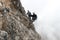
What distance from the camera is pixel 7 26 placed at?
21031 millimetres

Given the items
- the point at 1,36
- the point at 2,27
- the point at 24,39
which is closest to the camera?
the point at 1,36

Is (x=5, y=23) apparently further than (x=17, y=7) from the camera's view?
No

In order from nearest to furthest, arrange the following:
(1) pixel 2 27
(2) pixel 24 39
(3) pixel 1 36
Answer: (3) pixel 1 36 → (1) pixel 2 27 → (2) pixel 24 39

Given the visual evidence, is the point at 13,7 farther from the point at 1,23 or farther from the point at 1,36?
A: the point at 1,36

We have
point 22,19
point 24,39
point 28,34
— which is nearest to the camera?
point 24,39

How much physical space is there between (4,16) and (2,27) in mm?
1399

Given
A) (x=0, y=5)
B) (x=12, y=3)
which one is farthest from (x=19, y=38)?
(x=12, y=3)

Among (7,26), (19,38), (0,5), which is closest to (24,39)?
(19,38)

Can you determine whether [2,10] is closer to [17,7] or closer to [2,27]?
[2,27]

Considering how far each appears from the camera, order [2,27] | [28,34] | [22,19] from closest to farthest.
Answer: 1. [2,27]
2. [28,34]
3. [22,19]

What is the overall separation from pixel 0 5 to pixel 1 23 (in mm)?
2837

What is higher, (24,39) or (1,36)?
(1,36)

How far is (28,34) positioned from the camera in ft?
80.9

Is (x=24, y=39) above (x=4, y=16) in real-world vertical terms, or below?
below
